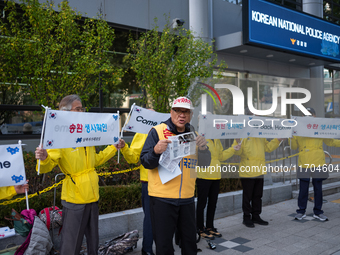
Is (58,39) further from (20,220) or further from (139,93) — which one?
(139,93)

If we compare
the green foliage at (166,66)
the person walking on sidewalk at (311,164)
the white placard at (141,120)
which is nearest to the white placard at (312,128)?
the person walking on sidewalk at (311,164)

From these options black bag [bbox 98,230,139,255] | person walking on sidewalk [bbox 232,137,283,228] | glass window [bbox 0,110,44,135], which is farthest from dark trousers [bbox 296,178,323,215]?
glass window [bbox 0,110,44,135]

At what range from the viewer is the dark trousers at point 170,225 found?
3316 mm

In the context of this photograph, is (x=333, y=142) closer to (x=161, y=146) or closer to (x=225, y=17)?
(x=161, y=146)

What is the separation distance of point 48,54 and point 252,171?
4541mm

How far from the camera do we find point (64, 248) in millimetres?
3717

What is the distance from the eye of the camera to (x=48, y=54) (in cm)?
599

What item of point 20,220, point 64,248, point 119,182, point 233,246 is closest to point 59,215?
point 20,220

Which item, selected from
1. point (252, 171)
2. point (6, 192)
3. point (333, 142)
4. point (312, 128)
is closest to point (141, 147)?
point (6, 192)

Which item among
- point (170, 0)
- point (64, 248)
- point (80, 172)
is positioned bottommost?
point (64, 248)

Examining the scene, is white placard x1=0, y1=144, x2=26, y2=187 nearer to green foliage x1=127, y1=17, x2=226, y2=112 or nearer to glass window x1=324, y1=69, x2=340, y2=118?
green foliage x1=127, y1=17, x2=226, y2=112

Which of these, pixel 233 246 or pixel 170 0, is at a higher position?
pixel 170 0

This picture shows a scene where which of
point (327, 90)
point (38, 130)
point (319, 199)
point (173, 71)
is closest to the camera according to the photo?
point (319, 199)

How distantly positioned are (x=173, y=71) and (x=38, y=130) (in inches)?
172
